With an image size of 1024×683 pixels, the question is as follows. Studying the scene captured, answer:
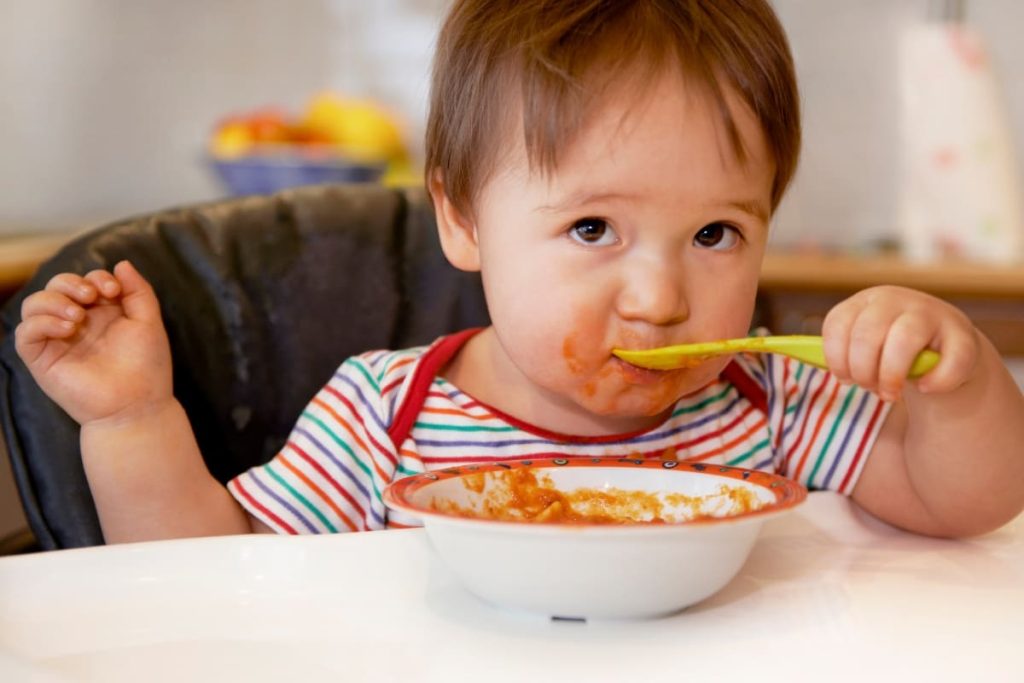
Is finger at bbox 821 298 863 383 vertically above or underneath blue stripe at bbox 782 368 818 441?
above

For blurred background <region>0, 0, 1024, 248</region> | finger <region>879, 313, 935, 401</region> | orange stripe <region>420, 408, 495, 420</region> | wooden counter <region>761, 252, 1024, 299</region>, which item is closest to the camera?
finger <region>879, 313, 935, 401</region>

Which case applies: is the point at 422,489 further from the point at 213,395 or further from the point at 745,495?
the point at 213,395

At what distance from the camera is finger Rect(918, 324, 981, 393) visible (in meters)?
0.83

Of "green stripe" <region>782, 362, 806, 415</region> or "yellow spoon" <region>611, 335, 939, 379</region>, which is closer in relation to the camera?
"yellow spoon" <region>611, 335, 939, 379</region>

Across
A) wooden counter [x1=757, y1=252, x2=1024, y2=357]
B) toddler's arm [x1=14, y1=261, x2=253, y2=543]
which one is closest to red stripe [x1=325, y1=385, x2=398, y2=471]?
toddler's arm [x1=14, y1=261, x2=253, y2=543]

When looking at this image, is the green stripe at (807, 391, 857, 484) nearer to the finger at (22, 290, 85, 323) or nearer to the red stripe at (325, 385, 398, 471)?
the red stripe at (325, 385, 398, 471)

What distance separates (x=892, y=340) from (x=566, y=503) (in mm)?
255

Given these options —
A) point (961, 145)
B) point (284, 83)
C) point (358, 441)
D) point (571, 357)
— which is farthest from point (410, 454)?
point (284, 83)

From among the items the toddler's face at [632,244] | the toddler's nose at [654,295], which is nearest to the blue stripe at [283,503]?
the toddler's face at [632,244]

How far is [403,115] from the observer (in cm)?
284

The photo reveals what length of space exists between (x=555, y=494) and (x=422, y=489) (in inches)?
4.9

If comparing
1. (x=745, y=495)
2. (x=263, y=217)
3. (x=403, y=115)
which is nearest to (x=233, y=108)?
(x=403, y=115)

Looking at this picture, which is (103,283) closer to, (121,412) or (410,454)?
(121,412)

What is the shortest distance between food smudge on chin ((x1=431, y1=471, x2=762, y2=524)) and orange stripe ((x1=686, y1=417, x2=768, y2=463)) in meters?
0.28
